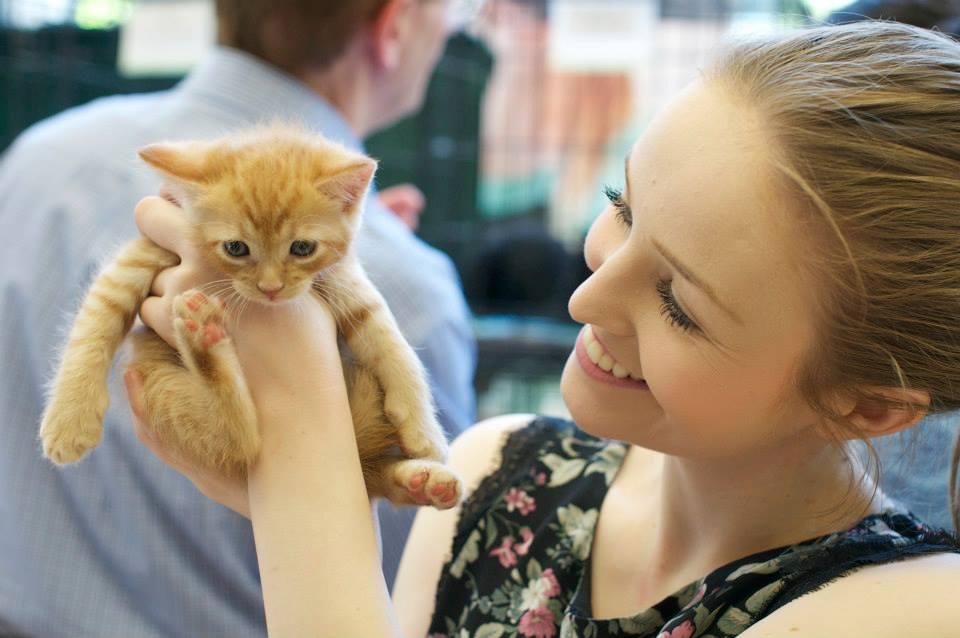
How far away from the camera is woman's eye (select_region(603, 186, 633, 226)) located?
1.03 metres

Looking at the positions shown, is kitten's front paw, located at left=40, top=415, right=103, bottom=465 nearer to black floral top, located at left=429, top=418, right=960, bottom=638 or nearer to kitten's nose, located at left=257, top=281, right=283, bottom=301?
kitten's nose, located at left=257, top=281, right=283, bottom=301

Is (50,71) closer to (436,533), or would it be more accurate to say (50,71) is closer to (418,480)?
(436,533)

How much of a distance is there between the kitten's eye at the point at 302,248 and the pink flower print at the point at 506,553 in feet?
1.41

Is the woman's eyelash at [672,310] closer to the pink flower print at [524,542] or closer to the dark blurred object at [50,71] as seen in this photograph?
the pink flower print at [524,542]

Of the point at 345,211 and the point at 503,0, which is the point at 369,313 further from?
the point at 503,0

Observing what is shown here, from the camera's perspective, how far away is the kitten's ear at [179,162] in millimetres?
1073

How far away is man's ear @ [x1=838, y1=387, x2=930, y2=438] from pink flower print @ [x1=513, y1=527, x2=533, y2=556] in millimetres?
418

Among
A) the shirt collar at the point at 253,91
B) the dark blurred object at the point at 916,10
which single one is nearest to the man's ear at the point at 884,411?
the dark blurred object at the point at 916,10

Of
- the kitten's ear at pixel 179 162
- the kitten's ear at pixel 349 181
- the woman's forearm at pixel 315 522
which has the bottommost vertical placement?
the woman's forearm at pixel 315 522

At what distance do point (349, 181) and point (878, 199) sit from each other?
1.85ft

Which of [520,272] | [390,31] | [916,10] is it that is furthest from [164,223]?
[520,272]

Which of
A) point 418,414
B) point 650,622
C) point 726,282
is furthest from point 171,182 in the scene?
point 650,622

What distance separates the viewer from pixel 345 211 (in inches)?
45.9

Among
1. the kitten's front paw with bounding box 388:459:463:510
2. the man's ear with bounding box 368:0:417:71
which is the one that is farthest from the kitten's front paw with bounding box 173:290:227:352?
the man's ear with bounding box 368:0:417:71
